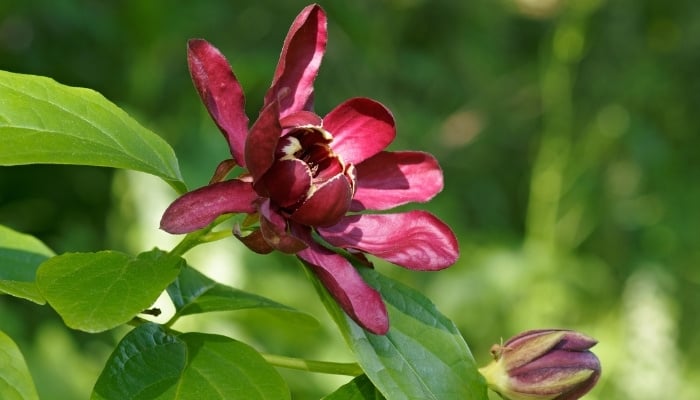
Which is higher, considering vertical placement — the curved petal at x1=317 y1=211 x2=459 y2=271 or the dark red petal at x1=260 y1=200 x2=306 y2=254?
the curved petal at x1=317 y1=211 x2=459 y2=271

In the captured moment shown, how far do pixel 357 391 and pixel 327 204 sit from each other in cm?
14

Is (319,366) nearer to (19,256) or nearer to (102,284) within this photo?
(102,284)

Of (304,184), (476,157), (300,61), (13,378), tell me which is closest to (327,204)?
(304,184)

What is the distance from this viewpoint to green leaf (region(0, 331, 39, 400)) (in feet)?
2.31

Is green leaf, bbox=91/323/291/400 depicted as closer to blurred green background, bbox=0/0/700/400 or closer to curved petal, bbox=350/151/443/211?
curved petal, bbox=350/151/443/211

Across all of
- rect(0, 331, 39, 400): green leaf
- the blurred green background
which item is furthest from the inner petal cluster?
the blurred green background

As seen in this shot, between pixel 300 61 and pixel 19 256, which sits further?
pixel 19 256

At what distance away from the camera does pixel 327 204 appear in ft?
2.24

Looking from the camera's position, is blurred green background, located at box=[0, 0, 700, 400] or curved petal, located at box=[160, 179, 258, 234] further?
blurred green background, located at box=[0, 0, 700, 400]

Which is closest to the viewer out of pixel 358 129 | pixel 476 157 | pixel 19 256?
pixel 358 129

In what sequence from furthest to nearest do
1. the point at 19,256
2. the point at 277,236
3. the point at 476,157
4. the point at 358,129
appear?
the point at 476,157
the point at 19,256
the point at 358,129
the point at 277,236

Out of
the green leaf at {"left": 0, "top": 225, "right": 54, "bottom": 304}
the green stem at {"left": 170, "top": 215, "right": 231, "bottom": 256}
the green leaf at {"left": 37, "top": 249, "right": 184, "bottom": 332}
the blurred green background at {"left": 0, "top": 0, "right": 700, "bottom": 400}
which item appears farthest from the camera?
the blurred green background at {"left": 0, "top": 0, "right": 700, "bottom": 400}

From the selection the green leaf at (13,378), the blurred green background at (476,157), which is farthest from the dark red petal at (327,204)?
the blurred green background at (476,157)

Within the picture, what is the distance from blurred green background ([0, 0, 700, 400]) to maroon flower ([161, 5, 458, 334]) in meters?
0.95
